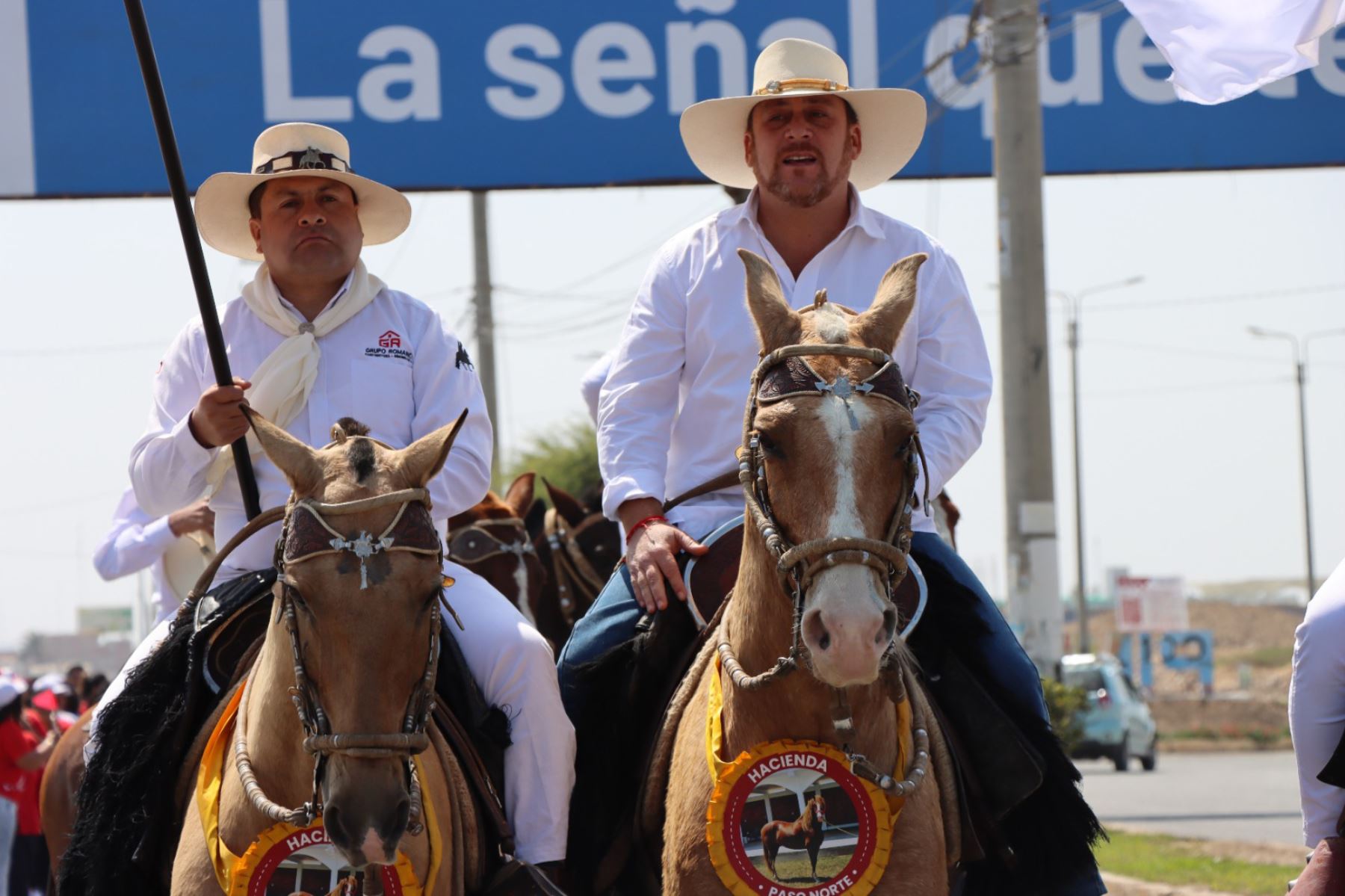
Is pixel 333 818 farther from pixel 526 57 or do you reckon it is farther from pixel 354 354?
pixel 526 57

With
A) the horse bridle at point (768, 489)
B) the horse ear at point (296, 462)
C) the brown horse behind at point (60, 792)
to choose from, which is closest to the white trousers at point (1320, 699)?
the horse bridle at point (768, 489)

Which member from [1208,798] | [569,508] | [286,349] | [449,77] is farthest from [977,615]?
[1208,798]

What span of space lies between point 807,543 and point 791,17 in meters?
11.0

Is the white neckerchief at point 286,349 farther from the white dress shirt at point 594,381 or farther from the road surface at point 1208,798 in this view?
the road surface at point 1208,798

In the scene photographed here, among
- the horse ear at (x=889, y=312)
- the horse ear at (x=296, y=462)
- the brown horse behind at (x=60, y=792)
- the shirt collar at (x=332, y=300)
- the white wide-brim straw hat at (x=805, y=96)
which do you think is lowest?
the brown horse behind at (x=60, y=792)

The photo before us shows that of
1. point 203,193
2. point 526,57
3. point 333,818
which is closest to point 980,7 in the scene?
point 526,57

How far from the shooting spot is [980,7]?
1447 centimetres

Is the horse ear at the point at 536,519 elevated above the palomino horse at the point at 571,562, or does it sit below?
above

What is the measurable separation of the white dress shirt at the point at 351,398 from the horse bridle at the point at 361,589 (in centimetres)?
127

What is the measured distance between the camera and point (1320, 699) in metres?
5.05

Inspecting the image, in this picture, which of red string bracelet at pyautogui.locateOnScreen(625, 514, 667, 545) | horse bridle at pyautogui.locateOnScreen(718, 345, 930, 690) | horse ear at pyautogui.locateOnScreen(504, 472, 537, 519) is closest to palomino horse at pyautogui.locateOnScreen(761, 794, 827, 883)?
horse bridle at pyautogui.locateOnScreen(718, 345, 930, 690)

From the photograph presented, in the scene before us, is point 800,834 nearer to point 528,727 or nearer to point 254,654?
point 528,727

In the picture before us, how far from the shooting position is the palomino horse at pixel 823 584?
13.7 feet

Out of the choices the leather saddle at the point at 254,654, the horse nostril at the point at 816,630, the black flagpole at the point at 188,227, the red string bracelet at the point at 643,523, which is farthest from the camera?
the red string bracelet at the point at 643,523
